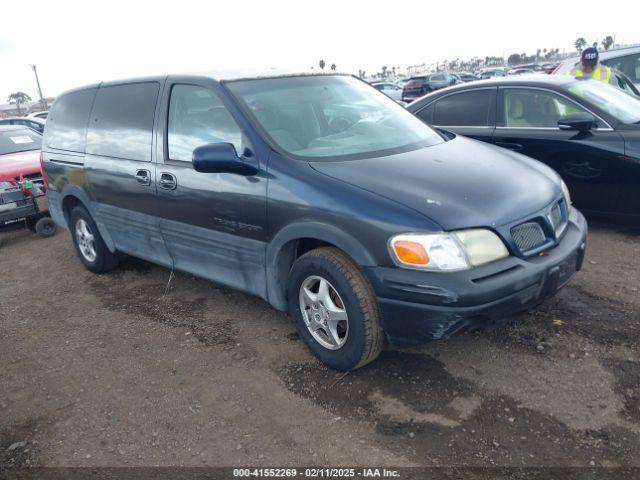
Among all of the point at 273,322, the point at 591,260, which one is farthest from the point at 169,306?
the point at 591,260

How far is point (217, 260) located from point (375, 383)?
4.56 ft

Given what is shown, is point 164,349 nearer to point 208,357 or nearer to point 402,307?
point 208,357

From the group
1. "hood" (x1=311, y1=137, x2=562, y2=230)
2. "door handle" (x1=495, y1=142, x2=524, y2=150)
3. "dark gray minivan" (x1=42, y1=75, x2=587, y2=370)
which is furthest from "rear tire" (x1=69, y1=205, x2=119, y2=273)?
"door handle" (x1=495, y1=142, x2=524, y2=150)

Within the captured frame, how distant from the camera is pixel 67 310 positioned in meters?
4.55

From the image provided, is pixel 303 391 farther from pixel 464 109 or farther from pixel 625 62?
pixel 625 62

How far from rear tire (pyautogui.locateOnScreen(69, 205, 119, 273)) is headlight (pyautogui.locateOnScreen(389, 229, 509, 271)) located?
3.34m

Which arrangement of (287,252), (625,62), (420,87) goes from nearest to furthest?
(287,252)
(625,62)
(420,87)

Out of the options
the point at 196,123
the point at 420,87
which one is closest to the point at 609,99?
the point at 196,123

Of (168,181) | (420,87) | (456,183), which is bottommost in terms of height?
(420,87)

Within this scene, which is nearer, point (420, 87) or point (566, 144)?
point (566, 144)

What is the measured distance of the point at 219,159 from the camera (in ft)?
10.3

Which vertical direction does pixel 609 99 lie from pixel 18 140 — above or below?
above

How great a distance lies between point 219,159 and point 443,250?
1.42 m

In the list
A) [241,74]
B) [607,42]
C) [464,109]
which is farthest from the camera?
[607,42]
